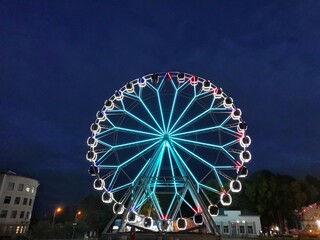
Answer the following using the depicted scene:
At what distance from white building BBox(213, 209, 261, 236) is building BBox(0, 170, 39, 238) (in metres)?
41.9

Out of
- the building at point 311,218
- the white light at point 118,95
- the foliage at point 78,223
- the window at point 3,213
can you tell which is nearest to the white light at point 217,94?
the white light at point 118,95

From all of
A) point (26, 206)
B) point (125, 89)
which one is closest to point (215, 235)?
point (125, 89)

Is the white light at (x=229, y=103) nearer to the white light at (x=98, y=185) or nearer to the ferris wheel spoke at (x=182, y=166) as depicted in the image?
the ferris wheel spoke at (x=182, y=166)

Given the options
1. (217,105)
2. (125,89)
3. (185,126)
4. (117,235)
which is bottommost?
(117,235)

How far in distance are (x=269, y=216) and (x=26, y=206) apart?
54500 millimetres

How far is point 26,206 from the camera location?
52719 millimetres

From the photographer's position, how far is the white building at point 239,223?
61.2 meters

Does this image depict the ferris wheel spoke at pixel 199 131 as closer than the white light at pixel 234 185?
No

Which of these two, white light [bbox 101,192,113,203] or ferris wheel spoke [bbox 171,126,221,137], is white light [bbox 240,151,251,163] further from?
white light [bbox 101,192,113,203]

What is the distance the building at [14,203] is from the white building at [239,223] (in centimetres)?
4187

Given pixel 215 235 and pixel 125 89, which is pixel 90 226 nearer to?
pixel 125 89

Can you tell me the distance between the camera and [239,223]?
62094 millimetres

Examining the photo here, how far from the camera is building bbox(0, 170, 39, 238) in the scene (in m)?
48.0

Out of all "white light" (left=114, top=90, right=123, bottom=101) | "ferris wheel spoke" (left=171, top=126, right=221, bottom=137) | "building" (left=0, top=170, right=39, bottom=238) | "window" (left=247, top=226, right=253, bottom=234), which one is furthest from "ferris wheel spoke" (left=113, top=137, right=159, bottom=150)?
"window" (left=247, top=226, right=253, bottom=234)
